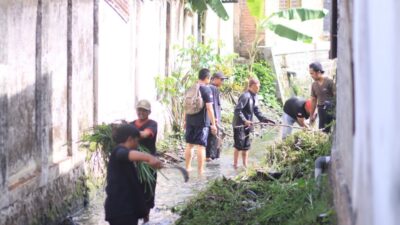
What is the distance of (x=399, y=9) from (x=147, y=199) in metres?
5.88

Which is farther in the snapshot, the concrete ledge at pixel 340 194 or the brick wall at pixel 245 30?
the brick wall at pixel 245 30

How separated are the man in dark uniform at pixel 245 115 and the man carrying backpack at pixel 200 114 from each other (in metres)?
0.40

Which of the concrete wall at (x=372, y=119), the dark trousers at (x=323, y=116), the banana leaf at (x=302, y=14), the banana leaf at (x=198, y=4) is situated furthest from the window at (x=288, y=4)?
the concrete wall at (x=372, y=119)

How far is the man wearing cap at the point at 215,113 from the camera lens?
39.0 feet

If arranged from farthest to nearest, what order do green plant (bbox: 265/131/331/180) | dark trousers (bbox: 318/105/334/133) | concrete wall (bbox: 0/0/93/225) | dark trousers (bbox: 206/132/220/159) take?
dark trousers (bbox: 206/132/220/159) < dark trousers (bbox: 318/105/334/133) < green plant (bbox: 265/131/331/180) < concrete wall (bbox: 0/0/93/225)

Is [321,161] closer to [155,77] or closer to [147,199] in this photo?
[147,199]

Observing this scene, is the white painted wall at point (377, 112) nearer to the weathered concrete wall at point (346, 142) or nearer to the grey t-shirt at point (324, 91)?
the weathered concrete wall at point (346, 142)

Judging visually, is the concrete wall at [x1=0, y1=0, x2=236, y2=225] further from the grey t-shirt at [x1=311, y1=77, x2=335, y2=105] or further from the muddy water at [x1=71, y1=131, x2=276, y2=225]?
the grey t-shirt at [x1=311, y1=77, x2=335, y2=105]

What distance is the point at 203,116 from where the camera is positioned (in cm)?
1159

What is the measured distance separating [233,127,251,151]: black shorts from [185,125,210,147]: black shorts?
0.54m

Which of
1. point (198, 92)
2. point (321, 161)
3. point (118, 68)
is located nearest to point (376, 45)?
point (321, 161)

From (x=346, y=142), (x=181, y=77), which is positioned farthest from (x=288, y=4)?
(x=346, y=142)

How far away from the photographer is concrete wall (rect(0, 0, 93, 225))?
7551 millimetres

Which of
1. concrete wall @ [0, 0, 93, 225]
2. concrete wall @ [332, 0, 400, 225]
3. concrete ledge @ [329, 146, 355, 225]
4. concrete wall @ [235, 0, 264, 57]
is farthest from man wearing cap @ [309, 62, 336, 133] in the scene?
concrete wall @ [235, 0, 264, 57]
